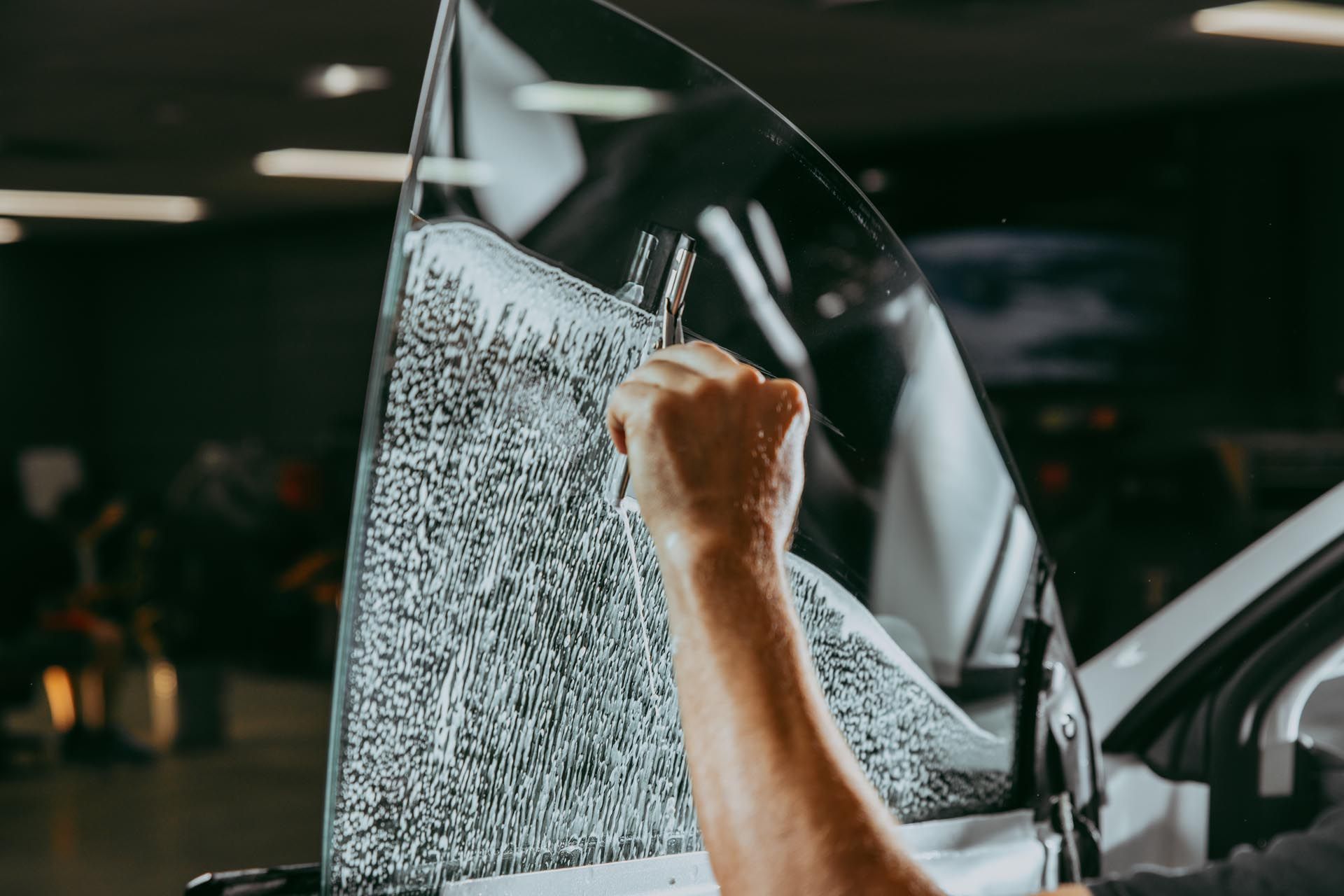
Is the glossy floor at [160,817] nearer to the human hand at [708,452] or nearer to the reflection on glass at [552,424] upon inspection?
the reflection on glass at [552,424]

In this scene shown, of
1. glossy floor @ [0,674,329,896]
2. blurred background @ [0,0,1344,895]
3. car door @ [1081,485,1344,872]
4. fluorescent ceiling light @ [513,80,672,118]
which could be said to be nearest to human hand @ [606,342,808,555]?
fluorescent ceiling light @ [513,80,672,118]

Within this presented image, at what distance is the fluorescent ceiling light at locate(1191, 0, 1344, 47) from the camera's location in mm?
3910

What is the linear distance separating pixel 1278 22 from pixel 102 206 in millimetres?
5626

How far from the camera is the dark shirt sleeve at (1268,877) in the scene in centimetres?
62

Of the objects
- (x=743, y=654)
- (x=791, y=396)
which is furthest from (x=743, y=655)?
(x=791, y=396)

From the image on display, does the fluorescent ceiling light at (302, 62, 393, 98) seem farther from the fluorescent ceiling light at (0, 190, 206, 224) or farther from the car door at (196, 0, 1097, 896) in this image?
the car door at (196, 0, 1097, 896)

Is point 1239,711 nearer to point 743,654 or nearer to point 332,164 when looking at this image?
point 743,654

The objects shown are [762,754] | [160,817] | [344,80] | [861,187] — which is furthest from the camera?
[344,80]

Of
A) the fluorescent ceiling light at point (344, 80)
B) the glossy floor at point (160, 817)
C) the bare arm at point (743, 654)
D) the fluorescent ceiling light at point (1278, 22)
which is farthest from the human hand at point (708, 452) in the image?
the fluorescent ceiling light at point (344, 80)

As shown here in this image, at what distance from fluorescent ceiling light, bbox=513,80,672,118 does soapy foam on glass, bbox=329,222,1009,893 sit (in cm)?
7

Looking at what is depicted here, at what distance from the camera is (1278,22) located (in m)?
4.05

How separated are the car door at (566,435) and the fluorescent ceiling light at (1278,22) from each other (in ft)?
11.8

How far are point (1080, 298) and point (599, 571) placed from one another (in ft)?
14.4

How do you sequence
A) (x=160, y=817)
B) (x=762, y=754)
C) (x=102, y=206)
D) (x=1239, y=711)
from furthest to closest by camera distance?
(x=102, y=206)
(x=160, y=817)
(x=1239, y=711)
(x=762, y=754)
